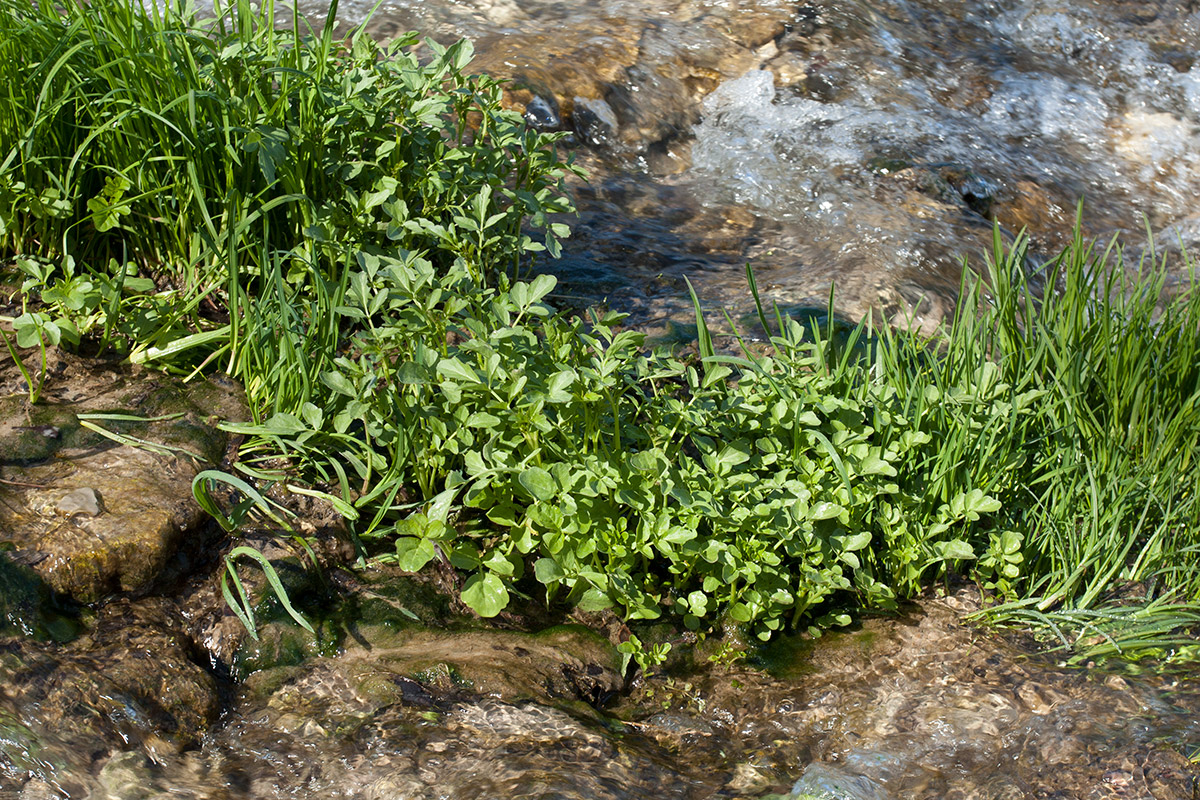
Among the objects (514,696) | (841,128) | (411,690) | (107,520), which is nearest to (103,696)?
(107,520)

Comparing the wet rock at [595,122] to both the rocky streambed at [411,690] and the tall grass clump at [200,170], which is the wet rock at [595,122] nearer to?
the tall grass clump at [200,170]

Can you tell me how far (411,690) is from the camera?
2.24 metres

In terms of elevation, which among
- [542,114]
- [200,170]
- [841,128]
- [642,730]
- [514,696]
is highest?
[200,170]

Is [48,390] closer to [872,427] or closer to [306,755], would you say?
[306,755]

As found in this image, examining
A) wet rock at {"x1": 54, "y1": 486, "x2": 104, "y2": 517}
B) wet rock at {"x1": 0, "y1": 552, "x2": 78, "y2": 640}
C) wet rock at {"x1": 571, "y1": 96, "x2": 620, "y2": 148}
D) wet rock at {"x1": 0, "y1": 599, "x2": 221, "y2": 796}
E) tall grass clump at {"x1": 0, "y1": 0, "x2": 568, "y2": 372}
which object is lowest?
wet rock at {"x1": 0, "y1": 599, "x2": 221, "y2": 796}

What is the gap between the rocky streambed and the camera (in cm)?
200

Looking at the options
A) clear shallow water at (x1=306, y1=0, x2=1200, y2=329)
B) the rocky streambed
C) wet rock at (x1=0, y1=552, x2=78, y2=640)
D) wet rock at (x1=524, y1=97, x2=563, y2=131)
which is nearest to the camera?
the rocky streambed

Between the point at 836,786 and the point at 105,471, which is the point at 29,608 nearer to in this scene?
the point at 105,471

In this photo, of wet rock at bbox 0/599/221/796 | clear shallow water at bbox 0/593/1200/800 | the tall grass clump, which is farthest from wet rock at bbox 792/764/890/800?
the tall grass clump

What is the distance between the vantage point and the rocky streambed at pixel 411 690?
6.56 feet

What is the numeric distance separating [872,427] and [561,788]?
1.27m

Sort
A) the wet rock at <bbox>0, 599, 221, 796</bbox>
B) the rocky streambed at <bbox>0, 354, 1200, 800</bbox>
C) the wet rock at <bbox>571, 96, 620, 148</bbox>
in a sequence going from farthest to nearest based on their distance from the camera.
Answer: the wet rock at <bbox>571, 96, 620, 148</bbox> < the rocky streambed at <bbox>0, 354, 1200, 800</bbox> < the wet rock at <bbox>0, 599, 221, 796</bbox>

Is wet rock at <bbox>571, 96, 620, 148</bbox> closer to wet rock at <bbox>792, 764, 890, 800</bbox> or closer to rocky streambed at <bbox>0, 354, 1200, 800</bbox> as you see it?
rocky streambed at <bbox>0, 354, 1200, 800</bbox>

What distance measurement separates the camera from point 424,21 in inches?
251
